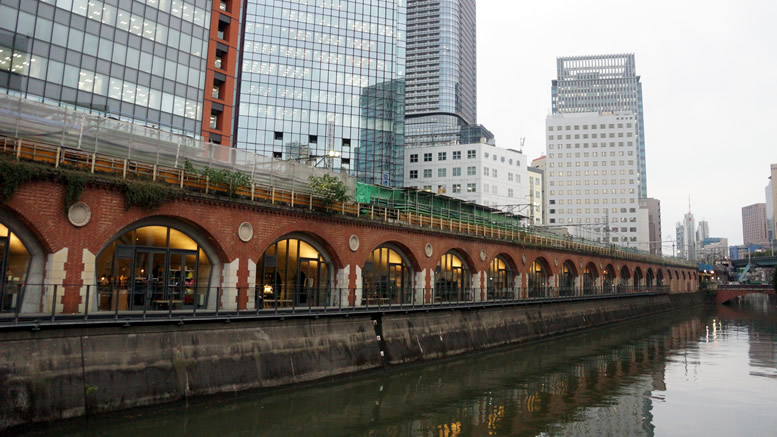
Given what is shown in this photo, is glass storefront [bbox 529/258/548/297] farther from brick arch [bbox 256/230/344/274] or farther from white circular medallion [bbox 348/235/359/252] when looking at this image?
brick arch [bbox 256/230/344/274]

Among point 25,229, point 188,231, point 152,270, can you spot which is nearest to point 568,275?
point 188,231

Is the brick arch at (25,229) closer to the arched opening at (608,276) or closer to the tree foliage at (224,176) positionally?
the tree foliage at (224,176)

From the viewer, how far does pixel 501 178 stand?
10800 centimetres

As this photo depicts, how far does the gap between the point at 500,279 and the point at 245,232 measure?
95.7ft

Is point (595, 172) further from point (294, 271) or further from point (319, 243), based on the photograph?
point (294, 271)

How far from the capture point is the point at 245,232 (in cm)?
2619

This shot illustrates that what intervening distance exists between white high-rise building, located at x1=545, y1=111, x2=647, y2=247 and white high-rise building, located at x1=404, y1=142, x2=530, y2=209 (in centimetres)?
4945

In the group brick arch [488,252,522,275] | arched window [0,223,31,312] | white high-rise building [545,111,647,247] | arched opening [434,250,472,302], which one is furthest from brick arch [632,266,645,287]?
arched window [0,223,31,312]

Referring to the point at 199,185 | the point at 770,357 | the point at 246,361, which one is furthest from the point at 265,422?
the point at 770,357

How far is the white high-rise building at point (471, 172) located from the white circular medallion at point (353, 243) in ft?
232

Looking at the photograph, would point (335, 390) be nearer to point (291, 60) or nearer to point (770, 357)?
point (770, 357)

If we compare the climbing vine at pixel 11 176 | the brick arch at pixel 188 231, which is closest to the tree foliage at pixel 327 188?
the brick arch at pixel 188 231

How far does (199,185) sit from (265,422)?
1184cm

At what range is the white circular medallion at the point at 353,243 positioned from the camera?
1260 inches
